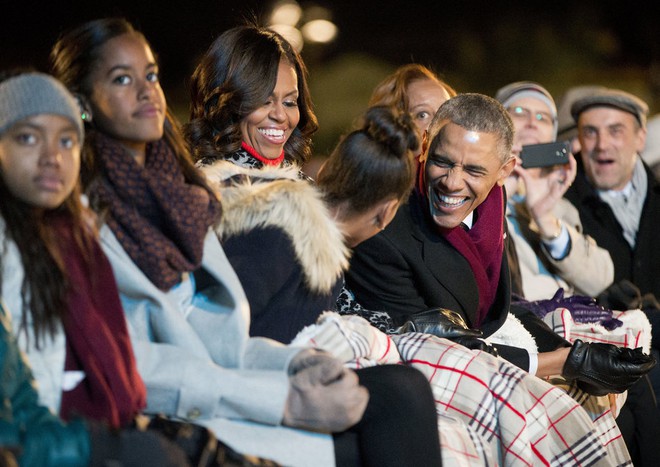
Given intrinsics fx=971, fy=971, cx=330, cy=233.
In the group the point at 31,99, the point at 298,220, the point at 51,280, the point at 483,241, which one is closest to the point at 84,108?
the point at 31,99

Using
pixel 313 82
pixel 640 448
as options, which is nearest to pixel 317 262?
pixel 640 448

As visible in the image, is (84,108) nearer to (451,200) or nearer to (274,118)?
(274,118)

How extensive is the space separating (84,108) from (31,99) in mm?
244

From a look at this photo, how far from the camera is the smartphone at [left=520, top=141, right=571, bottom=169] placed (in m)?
3.87

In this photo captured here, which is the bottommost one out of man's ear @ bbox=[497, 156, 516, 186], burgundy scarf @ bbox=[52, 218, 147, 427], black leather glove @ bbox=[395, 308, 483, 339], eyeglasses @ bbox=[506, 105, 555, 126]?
black leather glove @ bbox=[395, 308, 483, 339]

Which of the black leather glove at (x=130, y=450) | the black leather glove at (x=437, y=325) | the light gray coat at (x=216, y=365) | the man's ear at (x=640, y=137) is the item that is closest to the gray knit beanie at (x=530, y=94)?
the man's ear at (x=640, y=137)

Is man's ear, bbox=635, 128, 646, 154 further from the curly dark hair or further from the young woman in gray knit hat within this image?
the young woman in gray knit hat

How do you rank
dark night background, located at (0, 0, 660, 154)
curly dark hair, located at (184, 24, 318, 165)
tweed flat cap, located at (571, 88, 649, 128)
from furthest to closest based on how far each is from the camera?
1. dark night background, located at (0, 0, 660, 154)
2. tweed flat cap, located at (571, 88, 649, 128)
3. curly dark hair, located at (184, 24, 318, 165)

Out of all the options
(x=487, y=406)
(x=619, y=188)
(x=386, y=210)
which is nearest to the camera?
(x=386, y=210)

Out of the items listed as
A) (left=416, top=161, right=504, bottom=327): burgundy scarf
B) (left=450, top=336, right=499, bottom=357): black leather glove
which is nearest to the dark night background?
(left=416, top=161, right=504, bottom=327): burgundy scarf

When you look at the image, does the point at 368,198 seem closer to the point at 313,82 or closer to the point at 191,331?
the point at 191,331

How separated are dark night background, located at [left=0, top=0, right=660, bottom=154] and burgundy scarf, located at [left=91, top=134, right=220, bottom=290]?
16.6ft

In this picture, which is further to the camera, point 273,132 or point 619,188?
point 619,188

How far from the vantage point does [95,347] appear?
75.2 inches
